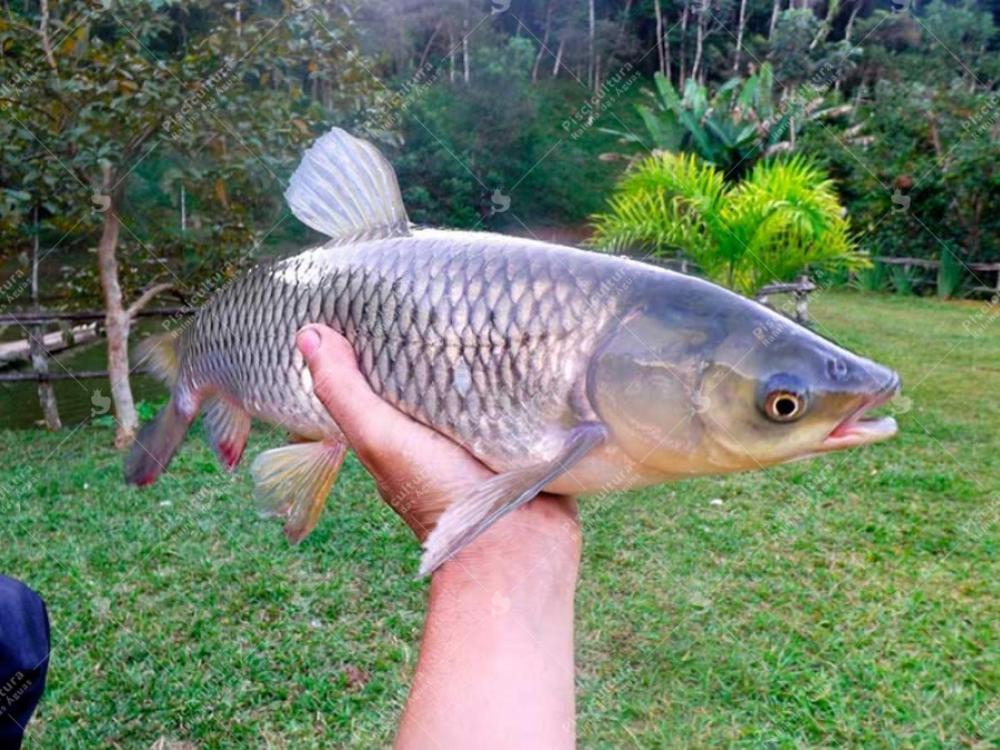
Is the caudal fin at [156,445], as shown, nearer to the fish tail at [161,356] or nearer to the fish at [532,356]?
the fish tail at [161,356]

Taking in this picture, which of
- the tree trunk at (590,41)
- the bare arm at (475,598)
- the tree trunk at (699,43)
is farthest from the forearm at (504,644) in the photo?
the tree trunk at (590,41)

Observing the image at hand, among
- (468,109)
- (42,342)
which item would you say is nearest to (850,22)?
(468,109)

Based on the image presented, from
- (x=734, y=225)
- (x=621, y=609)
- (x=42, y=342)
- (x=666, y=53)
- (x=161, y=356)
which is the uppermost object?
(x=161, y=356)

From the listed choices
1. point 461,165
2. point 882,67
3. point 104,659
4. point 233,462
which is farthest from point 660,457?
point 882,67

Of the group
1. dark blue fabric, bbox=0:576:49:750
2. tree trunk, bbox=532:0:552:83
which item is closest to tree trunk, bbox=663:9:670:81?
tree trunk, bbox=532:0:552:83

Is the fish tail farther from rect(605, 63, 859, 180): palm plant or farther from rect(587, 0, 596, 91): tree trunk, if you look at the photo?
rect(587, 0, 596, 91): tree trunk

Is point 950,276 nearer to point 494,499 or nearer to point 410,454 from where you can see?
point 410,454

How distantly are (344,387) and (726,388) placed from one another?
0.53 m

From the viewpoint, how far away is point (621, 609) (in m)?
3.44

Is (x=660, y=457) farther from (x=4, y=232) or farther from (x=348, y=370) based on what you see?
(x=4, y=232)

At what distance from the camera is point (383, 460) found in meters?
1.32

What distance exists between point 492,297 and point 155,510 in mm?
4005

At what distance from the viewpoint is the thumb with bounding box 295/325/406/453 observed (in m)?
1.28

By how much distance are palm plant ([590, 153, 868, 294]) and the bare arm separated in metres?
3.49
